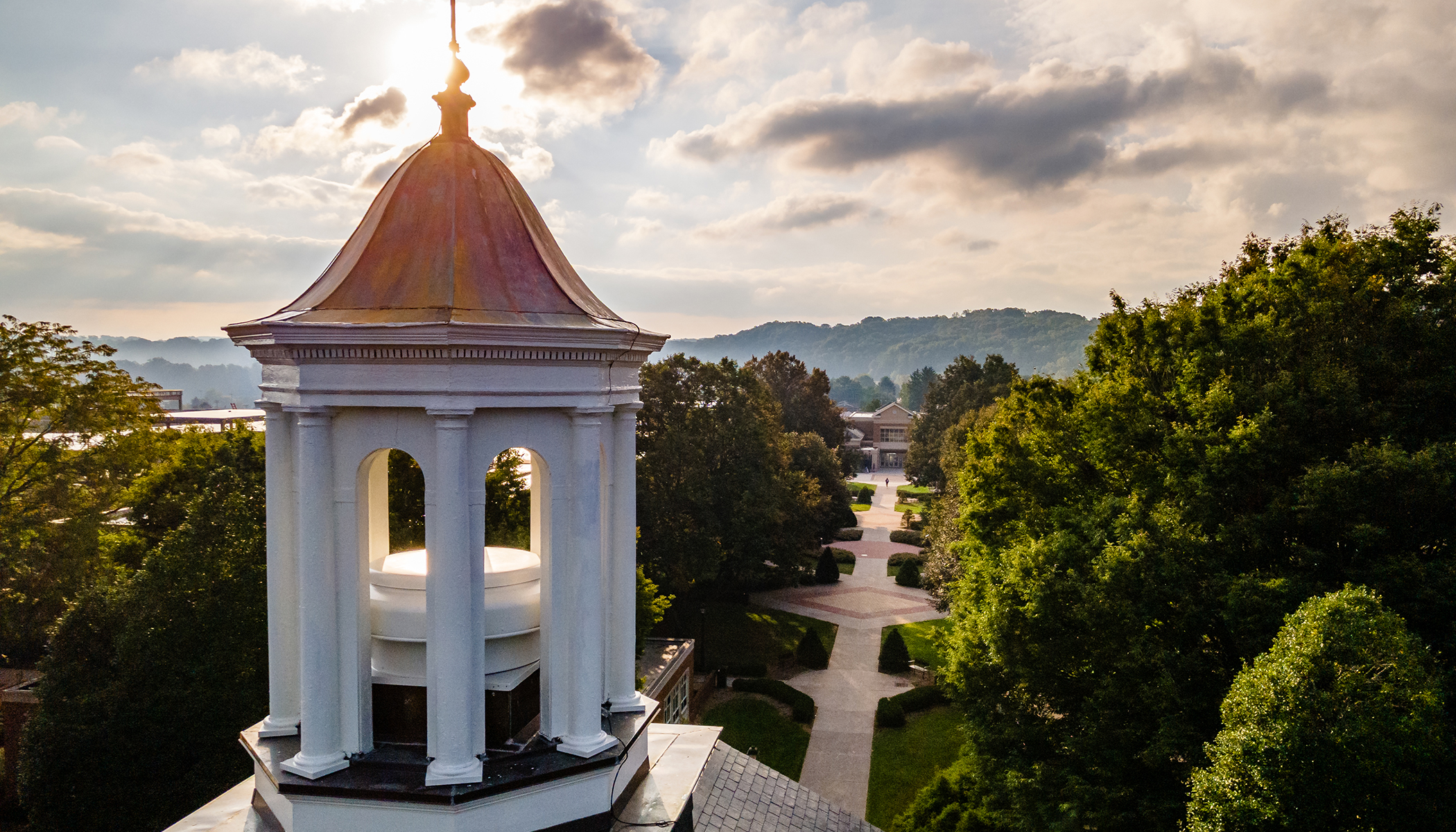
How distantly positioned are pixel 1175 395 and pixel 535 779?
16540 millimetres

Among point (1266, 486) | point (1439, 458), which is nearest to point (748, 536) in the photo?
point (1266, 486)

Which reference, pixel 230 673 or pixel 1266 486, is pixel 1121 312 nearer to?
pixel 1266 486

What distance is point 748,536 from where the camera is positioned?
43375 millimetres

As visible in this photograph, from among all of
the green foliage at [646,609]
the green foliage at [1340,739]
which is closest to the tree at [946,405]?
the green foliage at [646,609]

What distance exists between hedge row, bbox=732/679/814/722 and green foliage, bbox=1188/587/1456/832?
68.3 ft

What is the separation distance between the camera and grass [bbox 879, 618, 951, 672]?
3734 centimetres

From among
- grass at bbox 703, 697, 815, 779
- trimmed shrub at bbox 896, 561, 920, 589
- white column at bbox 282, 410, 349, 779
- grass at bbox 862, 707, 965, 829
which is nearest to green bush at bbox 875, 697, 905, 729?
grass at bbox 862, 707, 965, 829

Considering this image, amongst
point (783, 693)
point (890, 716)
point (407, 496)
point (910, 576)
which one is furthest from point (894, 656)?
point (407, 496)

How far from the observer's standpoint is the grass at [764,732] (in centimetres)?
2834

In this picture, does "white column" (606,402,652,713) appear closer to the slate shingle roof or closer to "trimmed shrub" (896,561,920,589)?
the slate shingle roof

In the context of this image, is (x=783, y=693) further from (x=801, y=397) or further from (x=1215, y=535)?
(x=801, y=397)

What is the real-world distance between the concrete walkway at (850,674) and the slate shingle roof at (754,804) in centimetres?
1022

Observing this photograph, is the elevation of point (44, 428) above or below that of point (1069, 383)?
below

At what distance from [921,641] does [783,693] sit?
32.7 feet
